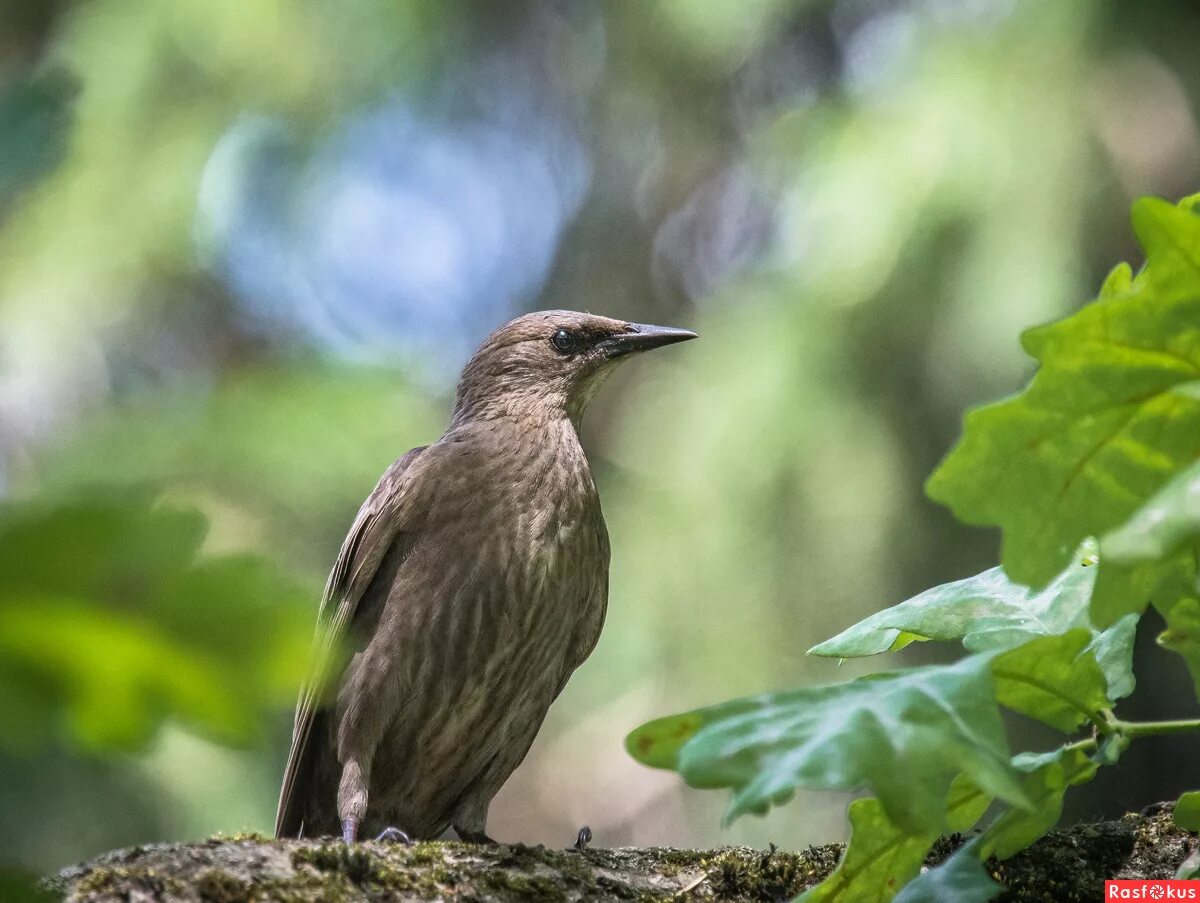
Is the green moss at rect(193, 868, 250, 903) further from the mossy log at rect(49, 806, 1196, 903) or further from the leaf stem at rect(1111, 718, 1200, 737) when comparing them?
the leaf stem at rect(1111, 718, 1200, 737)

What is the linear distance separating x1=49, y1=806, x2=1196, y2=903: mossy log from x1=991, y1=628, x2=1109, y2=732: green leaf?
1.84 ft

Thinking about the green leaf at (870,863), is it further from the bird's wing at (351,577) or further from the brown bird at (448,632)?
the bird's wing at (351,577)

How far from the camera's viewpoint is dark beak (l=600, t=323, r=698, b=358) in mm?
4539

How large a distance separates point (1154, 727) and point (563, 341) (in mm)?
3295

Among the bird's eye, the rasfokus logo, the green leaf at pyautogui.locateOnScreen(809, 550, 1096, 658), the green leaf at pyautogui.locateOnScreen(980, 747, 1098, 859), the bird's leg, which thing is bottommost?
the rasfokus logo

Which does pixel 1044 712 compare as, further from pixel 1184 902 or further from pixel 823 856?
pixel 823 856

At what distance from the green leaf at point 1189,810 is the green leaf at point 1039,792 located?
0.12 meters

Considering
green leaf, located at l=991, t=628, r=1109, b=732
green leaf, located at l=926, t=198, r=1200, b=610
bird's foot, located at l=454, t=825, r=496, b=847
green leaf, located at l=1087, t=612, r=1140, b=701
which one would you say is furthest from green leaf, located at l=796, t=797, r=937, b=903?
bird's foot, located at l=454, t=825, r=496, b=847

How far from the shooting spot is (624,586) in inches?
261

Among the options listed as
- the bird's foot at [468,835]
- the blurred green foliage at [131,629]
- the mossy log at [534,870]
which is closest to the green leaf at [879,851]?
the mossy log at [534,870]

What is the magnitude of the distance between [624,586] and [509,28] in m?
4.27

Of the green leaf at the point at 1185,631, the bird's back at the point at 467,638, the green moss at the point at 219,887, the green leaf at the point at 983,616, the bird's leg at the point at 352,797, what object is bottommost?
the green leaf at the point at 1185,631

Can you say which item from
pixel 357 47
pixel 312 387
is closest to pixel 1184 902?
pixel 312 387

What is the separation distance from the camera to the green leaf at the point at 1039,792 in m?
1.57
